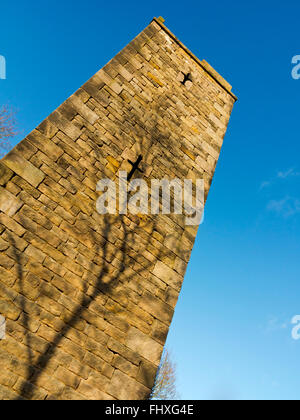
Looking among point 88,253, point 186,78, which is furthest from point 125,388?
point 186,78

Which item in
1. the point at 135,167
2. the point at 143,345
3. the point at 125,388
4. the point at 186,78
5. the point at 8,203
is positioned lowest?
the point at 125,388

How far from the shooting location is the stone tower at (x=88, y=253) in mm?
2789

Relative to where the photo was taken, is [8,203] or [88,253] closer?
[8,203]

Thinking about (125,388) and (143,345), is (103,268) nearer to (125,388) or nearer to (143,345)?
(143,345)

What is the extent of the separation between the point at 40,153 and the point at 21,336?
2.15 m

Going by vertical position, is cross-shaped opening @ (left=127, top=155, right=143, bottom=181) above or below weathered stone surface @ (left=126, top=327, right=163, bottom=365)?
above

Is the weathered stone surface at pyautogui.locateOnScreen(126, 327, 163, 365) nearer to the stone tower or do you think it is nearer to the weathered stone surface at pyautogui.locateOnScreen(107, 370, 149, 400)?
the stone tower

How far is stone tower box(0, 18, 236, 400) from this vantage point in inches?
110

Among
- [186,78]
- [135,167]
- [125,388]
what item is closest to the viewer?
[125,388]

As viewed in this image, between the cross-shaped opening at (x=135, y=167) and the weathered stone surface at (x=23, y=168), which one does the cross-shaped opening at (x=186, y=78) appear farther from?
the weathered stone surface at (x=23, y=168)

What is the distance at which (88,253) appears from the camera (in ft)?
11.1

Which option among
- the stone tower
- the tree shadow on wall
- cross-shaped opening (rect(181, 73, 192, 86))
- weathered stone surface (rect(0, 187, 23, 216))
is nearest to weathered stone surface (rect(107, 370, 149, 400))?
the stone tower

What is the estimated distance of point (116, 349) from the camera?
3.14m

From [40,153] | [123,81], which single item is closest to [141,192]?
[40,153]
